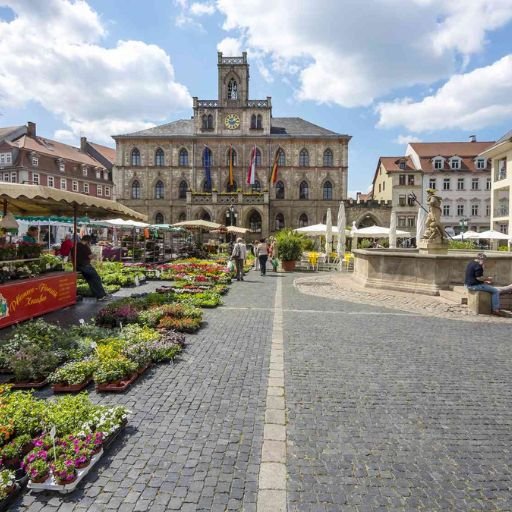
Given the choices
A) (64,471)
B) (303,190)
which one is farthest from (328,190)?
(64,471)

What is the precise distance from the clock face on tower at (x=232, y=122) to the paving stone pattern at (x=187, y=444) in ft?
159

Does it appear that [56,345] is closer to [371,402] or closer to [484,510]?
[371,402]

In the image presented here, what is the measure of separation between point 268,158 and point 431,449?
49.7 meters

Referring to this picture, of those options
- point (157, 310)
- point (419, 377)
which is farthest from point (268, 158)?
point (419, 377)

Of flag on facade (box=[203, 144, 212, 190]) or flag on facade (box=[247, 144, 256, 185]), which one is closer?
flag on facade (box=[247, 144, 256, 185])

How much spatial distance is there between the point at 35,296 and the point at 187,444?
24.9 ft

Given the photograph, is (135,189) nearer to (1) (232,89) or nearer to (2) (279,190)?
(1) (232,89)

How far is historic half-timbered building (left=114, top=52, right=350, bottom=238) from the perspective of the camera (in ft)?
167

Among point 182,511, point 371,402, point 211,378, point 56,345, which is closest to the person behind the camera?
point 182,511

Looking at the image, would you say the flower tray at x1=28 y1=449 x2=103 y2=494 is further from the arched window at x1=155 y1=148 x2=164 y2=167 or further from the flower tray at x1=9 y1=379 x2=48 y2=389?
the arched window at x1=155 y1=148 x2=164 y2=167

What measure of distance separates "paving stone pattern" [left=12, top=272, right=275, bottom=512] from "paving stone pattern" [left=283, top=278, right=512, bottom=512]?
0.43 metres

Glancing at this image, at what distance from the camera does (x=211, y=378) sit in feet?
18.6

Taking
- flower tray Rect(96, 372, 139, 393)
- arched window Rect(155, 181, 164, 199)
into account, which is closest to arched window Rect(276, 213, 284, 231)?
arched window Rect(155, 181, 164, 199)

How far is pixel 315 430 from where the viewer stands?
4180 mm
